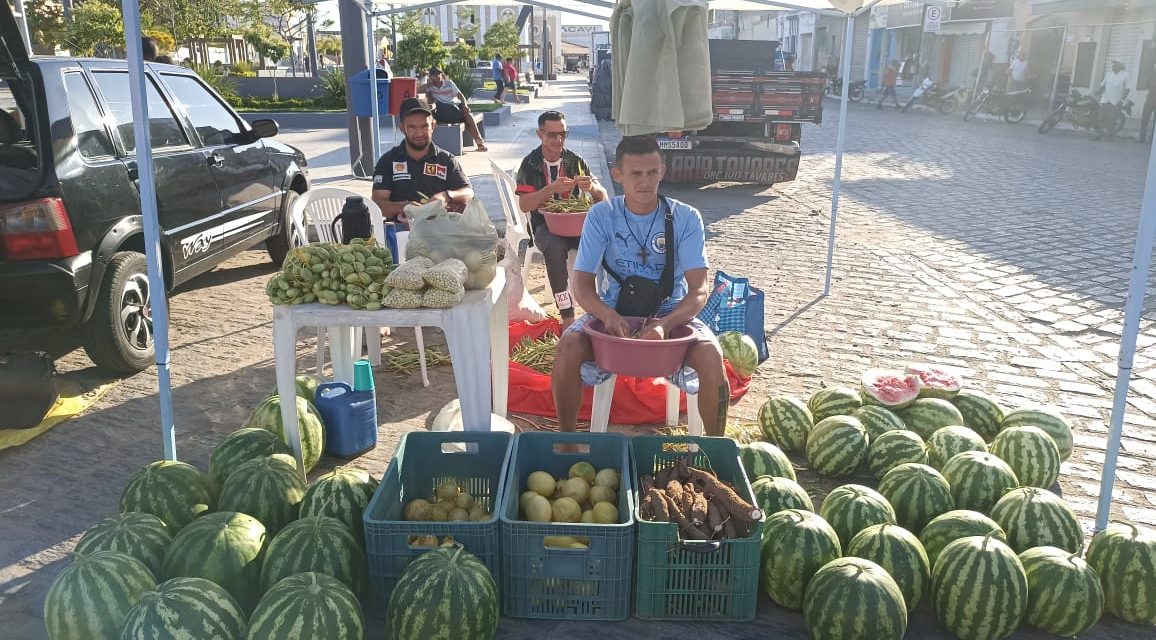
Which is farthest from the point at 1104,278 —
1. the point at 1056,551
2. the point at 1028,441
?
the point at 1056,551

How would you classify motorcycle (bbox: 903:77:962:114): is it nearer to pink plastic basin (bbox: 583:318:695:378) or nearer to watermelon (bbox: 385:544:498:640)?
pink plastic basin (bbox: 583:318:695:378)

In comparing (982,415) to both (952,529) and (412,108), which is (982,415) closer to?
(952,529)

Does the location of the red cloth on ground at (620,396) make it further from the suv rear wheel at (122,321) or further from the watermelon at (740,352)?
the suv rear wheel at (122,321)

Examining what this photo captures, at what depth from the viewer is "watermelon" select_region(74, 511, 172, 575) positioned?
3037mm

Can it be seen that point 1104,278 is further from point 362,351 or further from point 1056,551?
point 362,351

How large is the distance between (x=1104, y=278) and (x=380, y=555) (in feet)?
25.5

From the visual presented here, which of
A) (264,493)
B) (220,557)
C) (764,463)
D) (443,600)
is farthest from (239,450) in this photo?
(764,463)

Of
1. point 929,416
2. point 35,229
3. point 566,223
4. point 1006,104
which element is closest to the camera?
point 929,416

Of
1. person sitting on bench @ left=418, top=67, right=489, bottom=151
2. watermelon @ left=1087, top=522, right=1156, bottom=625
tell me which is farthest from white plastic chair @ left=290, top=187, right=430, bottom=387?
person sitting on bench @ left=418, top=67, right=489, bottom=151

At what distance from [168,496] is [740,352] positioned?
132 inches

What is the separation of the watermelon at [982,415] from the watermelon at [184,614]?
379 centimetres

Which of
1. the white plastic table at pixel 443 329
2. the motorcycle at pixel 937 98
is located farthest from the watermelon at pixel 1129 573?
the motorcycle at pixel 937 98

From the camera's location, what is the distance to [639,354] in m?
3.83

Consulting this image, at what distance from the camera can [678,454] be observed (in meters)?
3.71
